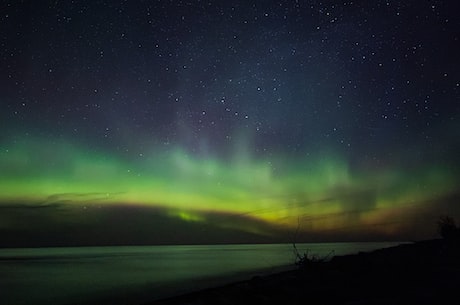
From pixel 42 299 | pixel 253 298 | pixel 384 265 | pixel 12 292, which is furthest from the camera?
pixel 12 292

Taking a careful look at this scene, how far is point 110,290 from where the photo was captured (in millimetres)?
41688

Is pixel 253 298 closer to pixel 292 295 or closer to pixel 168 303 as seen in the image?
pixel 292 295

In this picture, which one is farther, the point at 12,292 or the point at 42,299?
the point at 12,292

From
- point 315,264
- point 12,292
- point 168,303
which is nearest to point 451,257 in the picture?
point 315,264

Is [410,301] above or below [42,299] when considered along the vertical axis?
above

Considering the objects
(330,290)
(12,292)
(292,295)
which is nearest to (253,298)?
(292,295)

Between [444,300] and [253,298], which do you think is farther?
[253,298]

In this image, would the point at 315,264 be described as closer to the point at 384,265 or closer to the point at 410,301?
the point at 384,265

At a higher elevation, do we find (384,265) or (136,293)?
(384,265)

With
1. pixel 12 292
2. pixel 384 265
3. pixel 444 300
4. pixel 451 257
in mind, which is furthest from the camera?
pixel 12 292

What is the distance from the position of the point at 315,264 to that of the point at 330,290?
9758 millimetres

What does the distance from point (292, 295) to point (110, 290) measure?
103 ft

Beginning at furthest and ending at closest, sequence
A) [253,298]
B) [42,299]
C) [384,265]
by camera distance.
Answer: [42,299] → [384,265] → [253,298]

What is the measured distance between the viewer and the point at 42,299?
122 ft
